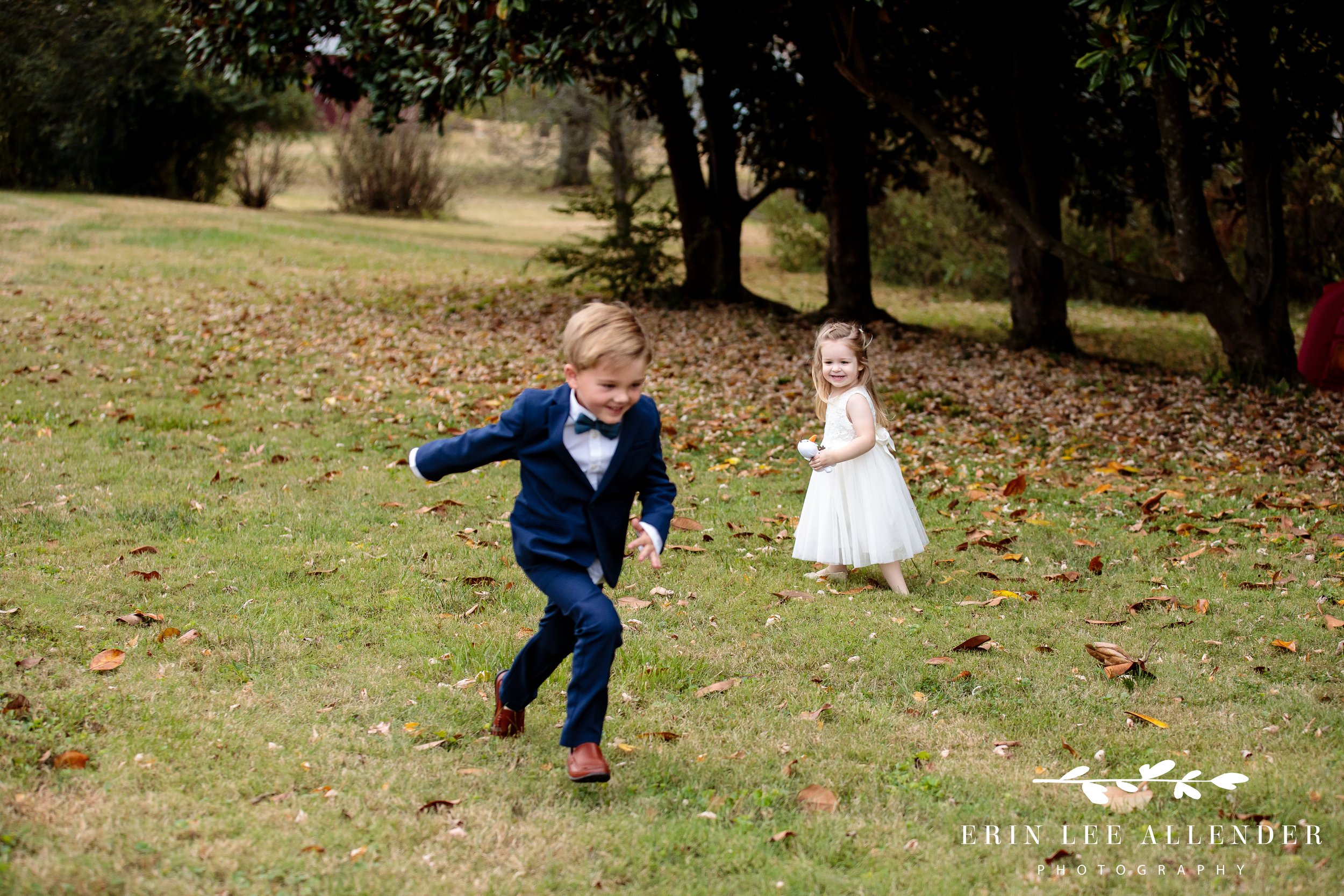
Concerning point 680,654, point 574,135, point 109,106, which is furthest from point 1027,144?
point 109,106

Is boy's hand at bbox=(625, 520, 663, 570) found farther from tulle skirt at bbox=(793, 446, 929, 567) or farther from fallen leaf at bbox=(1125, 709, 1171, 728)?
→ tulle skirt at bbox=(793, 446, 929, 567)

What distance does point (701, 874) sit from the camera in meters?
3.24

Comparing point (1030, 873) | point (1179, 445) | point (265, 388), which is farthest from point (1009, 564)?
point (265, 388)

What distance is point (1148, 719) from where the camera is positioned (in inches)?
167

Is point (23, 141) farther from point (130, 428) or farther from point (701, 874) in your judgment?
point (701, 874)

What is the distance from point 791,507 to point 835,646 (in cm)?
256

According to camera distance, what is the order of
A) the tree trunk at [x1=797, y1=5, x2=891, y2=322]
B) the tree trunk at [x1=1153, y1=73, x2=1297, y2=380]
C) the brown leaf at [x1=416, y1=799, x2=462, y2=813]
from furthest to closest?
the tree trunk at [x1=797, y1=5, x2=891, y2=322] → the tree trunk at [x1=1153, y1=73, x2=1297, y2=380] → the brown leaf at [x1=416, y1=799, x2=462, y2=813]

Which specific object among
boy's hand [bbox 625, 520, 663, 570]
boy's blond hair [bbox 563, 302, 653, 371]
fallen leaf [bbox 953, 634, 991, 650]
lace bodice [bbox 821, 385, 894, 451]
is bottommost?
fallen leaf [bbox 953, 634, 991, 650]

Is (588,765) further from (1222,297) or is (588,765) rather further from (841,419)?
(1222,297)

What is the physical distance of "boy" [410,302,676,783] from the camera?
3631 millimetres

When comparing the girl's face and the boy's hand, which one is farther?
the girl's face

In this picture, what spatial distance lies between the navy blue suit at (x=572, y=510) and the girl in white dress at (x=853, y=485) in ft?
6.69

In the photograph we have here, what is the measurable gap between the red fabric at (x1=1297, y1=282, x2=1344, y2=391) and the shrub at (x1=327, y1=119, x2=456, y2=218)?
2333 centimetres

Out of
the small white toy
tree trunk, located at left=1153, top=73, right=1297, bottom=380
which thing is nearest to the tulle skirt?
the small white toy
